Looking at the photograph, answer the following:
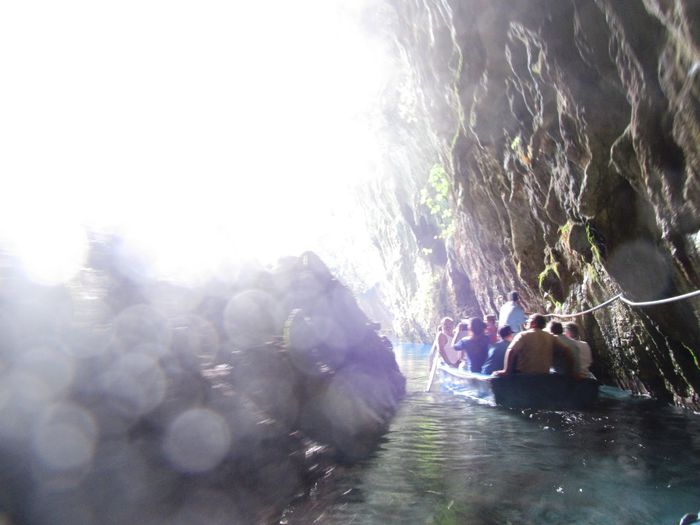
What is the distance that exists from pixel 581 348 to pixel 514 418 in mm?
1775

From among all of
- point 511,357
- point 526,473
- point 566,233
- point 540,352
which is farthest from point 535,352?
point 526,473

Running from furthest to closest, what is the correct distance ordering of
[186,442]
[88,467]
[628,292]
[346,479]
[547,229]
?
[547,229] < [628,292] < [346,479] < [186,442] < [88,467]

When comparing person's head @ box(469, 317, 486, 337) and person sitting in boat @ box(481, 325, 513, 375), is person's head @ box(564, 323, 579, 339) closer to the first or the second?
person sitting in boat @ box(481, 325, 513, 375)

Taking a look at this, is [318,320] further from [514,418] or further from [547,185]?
[547,185]

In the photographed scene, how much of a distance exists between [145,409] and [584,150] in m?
7.11

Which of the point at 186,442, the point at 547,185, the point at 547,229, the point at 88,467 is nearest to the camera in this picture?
the point at 88,467

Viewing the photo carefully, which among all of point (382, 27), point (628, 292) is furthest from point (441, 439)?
point (382, 27)

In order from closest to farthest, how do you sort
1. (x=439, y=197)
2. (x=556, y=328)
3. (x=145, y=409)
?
(x=145, y=409) < (x=556, y=328) < (x=439, y=197)

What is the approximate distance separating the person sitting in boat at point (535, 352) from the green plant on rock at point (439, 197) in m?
10.4

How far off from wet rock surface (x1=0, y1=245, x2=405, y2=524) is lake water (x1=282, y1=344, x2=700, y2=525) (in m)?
0.54

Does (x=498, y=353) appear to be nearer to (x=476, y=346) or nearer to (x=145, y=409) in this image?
(x=476, y=346)

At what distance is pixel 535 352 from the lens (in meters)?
8.80

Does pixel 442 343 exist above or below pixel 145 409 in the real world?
below

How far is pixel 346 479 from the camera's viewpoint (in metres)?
5.49
